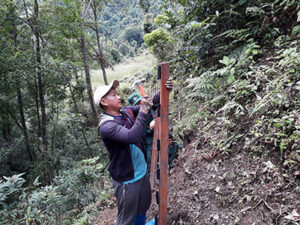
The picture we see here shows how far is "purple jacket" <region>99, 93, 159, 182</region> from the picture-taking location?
1.94 meters

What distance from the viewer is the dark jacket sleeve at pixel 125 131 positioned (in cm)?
192

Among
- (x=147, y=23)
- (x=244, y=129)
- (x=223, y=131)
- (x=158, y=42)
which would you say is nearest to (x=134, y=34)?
(x=147, y=23)

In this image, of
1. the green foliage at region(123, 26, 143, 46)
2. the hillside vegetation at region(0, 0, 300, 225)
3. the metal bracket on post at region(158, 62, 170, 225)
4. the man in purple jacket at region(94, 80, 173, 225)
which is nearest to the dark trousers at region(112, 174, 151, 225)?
the man in purple jacket at region(94, 80, 173, 225)

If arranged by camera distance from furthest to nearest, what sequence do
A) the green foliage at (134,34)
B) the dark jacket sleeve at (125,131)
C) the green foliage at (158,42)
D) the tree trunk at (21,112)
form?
the green foliage at (134,34) → the green foliage at (158,42) → the tree trunk at (21,112) → the dark jacket sleeve at (125,131)

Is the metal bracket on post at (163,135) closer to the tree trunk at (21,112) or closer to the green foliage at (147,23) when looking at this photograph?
the tree trunk at (21,112)

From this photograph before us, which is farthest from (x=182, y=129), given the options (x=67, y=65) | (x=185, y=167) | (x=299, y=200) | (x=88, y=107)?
(x=88, y=107)

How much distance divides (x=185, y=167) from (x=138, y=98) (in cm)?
155

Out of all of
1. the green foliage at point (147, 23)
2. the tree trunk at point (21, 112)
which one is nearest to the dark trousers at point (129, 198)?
the tree trunk at point (21, 112)

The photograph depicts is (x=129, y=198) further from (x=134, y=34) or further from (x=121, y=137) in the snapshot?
(x=134, y=34)

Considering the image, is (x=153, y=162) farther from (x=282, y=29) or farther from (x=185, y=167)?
(x=282, y=29)

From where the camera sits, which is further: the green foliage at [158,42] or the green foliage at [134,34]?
the green foliage at [134,34]

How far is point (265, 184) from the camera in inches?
86.1

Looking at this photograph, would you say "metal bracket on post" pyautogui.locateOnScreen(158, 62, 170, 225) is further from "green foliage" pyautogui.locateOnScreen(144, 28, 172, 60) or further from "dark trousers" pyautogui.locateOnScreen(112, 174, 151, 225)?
"green foliage" pyautogui.locateOnScreen(144, 28, 172, 60)

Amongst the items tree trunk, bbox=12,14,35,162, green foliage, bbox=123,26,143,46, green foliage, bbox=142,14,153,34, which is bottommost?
tree trunk, bbox=12,14,35,162
